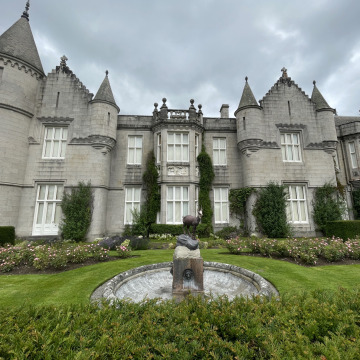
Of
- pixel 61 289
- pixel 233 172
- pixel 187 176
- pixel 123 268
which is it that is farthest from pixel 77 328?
pixel 233 172

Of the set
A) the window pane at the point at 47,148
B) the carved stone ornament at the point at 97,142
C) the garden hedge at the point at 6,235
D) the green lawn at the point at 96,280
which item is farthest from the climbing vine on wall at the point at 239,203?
the window pane at the point at 47,148

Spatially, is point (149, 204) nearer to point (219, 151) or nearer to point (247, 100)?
point (219, 151)

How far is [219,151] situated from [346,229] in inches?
397

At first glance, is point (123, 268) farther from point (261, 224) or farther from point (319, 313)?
point (261, 224)

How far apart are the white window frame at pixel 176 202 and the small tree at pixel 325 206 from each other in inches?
394

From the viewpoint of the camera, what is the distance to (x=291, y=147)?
17.4 m

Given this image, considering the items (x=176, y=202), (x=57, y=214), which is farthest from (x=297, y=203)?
(x=57, y=214)

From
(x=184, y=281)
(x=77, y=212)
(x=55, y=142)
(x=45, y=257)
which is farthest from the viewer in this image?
(x=55, y=142)

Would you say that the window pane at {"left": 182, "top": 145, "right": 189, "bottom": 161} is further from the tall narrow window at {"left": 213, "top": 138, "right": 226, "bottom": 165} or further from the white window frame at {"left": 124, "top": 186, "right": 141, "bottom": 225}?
the white window frame at {"left": 124, "top": 186, "right": 141, "bottom": 225}

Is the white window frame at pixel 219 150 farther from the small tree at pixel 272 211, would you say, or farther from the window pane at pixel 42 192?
the window pane at pixel 42 192

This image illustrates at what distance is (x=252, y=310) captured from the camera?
139 inches

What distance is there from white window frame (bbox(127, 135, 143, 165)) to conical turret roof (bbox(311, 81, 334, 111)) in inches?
599

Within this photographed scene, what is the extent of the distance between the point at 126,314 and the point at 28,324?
4.54 feet

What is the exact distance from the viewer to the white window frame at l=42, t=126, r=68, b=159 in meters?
15.9
